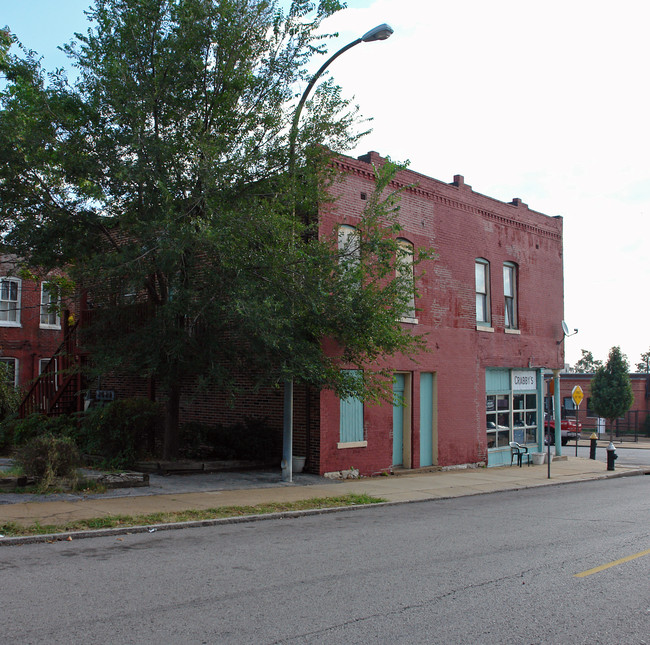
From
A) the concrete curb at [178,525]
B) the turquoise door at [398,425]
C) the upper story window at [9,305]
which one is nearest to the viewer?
the concrete curb at [178,525]

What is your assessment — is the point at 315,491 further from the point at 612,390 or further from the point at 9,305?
the point at 612,390

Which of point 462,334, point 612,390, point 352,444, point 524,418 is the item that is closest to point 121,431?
point 352,444

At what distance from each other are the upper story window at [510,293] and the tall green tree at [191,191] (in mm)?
9300

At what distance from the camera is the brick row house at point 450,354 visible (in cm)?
1695

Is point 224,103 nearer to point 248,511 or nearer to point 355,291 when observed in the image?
point 355,291

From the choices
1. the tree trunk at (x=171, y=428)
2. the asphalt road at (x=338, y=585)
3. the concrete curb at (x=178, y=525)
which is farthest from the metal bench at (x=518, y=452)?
the tree trunk at (x=171, y=428)

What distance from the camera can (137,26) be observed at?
42.9 feet

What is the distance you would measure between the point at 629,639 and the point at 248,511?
7.02 m

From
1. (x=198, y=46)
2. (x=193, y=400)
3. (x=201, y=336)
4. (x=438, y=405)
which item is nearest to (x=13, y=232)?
(x=201, y=336)

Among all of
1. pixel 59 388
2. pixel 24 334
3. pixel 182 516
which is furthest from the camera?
pixel 24 334

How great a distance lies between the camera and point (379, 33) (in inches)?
532

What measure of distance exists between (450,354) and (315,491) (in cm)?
Result: 778

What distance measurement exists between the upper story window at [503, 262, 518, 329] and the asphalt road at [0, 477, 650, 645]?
12.6 meters

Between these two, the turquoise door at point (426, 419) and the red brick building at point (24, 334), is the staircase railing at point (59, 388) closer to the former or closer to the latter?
the red brick building at point (24, 334)
